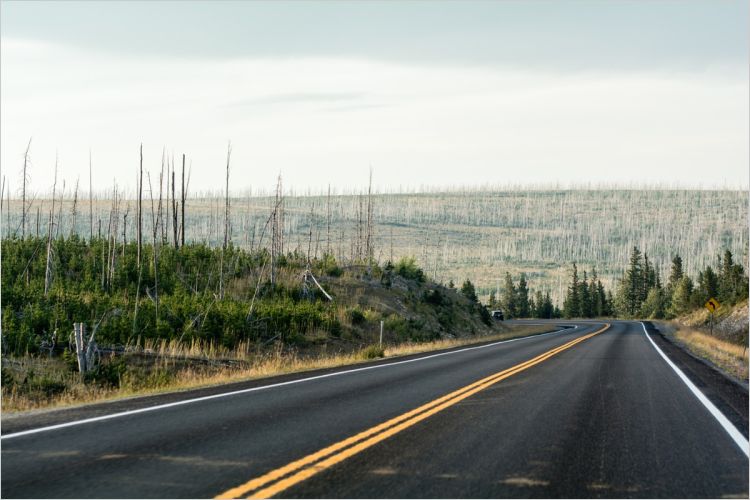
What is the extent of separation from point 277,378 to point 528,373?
590 centimetres

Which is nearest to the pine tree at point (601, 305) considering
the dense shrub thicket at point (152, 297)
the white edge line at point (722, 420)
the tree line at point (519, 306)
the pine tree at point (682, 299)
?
the tree line at point (519, 306)

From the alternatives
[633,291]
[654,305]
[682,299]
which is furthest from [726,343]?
[633,291]

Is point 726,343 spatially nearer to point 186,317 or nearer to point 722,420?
point 186,317

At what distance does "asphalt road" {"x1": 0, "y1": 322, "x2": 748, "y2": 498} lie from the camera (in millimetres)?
6062

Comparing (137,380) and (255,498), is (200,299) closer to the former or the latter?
(137,380)

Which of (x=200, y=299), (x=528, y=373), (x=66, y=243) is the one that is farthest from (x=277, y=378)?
(x=66, y=243)

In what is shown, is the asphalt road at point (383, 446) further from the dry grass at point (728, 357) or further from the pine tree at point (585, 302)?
the pine tree at point (585, 302)

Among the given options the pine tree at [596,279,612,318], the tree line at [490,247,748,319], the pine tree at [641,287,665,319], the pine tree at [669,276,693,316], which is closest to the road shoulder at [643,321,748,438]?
the tree line at [490,247,748,319]

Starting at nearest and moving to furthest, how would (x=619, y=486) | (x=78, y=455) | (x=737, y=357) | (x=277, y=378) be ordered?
(x=619, y=486), (x=78, y=455), (x=277, y=378), (x=737, y=357)

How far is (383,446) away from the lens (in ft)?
25.1

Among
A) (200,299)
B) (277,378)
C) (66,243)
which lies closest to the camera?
(277,378)

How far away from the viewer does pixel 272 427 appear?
873cm

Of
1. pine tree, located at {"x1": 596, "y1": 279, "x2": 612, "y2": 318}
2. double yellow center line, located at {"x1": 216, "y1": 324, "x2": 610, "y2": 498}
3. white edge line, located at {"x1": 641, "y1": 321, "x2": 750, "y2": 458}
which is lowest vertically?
pine tree, located at {"x1": 596, "y1": 279, "x2": 612, "y2": 318}

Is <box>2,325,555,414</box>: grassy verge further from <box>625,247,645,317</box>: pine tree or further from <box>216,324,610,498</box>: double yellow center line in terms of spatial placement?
<box>625,247,645,317</box>: pine tree
